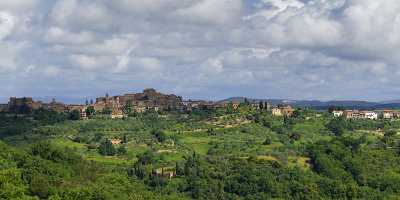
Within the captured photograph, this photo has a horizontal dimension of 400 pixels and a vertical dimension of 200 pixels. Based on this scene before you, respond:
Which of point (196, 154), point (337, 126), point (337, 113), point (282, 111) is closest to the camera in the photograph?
point (196, 154)

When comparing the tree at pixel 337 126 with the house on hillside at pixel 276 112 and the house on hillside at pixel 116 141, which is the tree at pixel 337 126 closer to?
the house on hillside at pixel 276 112

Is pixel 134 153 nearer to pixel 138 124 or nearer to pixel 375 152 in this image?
pixel 138 124

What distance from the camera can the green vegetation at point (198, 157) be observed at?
6669 centimetres

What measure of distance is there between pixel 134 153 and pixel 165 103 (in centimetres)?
7951

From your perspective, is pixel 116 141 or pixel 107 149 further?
pixel 116 141

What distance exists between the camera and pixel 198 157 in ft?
301

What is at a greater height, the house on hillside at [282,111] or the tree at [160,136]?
the house on hillside at [282,111]

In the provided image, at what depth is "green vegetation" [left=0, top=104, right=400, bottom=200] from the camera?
219 feet

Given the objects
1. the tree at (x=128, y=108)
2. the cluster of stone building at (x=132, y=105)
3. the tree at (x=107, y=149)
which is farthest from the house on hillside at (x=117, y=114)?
the tree at (x=107, y=149)

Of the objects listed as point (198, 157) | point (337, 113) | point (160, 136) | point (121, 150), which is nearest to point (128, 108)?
point (160, 136)

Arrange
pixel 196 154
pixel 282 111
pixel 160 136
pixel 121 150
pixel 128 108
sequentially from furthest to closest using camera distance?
pixel 128 108 → pixel 282 111 → pixel 160 136 → pixel 121 150 → pixel 196 154

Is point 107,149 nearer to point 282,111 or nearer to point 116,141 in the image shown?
point 116,141

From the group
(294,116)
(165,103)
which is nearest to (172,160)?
(294,116)

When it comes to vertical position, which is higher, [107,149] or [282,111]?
[282,111]
